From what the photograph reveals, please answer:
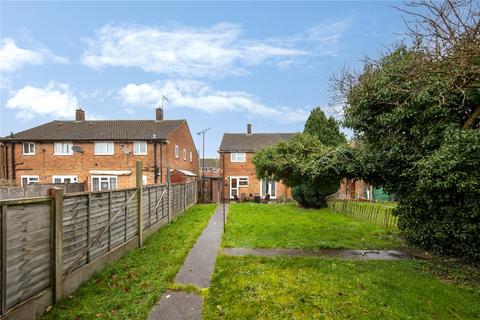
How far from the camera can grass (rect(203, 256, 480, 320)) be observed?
4.77 m

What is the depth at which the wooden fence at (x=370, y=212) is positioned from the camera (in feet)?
41.5

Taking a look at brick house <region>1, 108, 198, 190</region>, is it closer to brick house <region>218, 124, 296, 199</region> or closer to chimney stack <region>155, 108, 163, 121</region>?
chimney stack <region>155, 108, 163, 121</region>

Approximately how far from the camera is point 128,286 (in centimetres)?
575

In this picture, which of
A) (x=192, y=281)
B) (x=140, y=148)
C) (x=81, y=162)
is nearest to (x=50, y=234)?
(x=192, y=281)

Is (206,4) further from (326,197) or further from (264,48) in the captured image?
(326,197)

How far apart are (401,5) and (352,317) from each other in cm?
600

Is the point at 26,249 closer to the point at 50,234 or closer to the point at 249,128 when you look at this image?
the point at 50,234

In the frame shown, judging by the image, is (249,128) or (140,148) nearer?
(140,148)

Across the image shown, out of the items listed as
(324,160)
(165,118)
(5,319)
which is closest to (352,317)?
(5,319)

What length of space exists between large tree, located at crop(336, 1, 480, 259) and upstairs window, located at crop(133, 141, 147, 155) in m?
18.5

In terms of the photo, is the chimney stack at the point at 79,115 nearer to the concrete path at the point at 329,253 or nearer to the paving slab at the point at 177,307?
the concrete path at the point at 329,253

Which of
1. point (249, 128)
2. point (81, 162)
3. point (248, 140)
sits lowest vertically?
point (81, 162)

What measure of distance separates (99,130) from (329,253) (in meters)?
24.3

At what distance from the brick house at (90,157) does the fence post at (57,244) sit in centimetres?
1972
